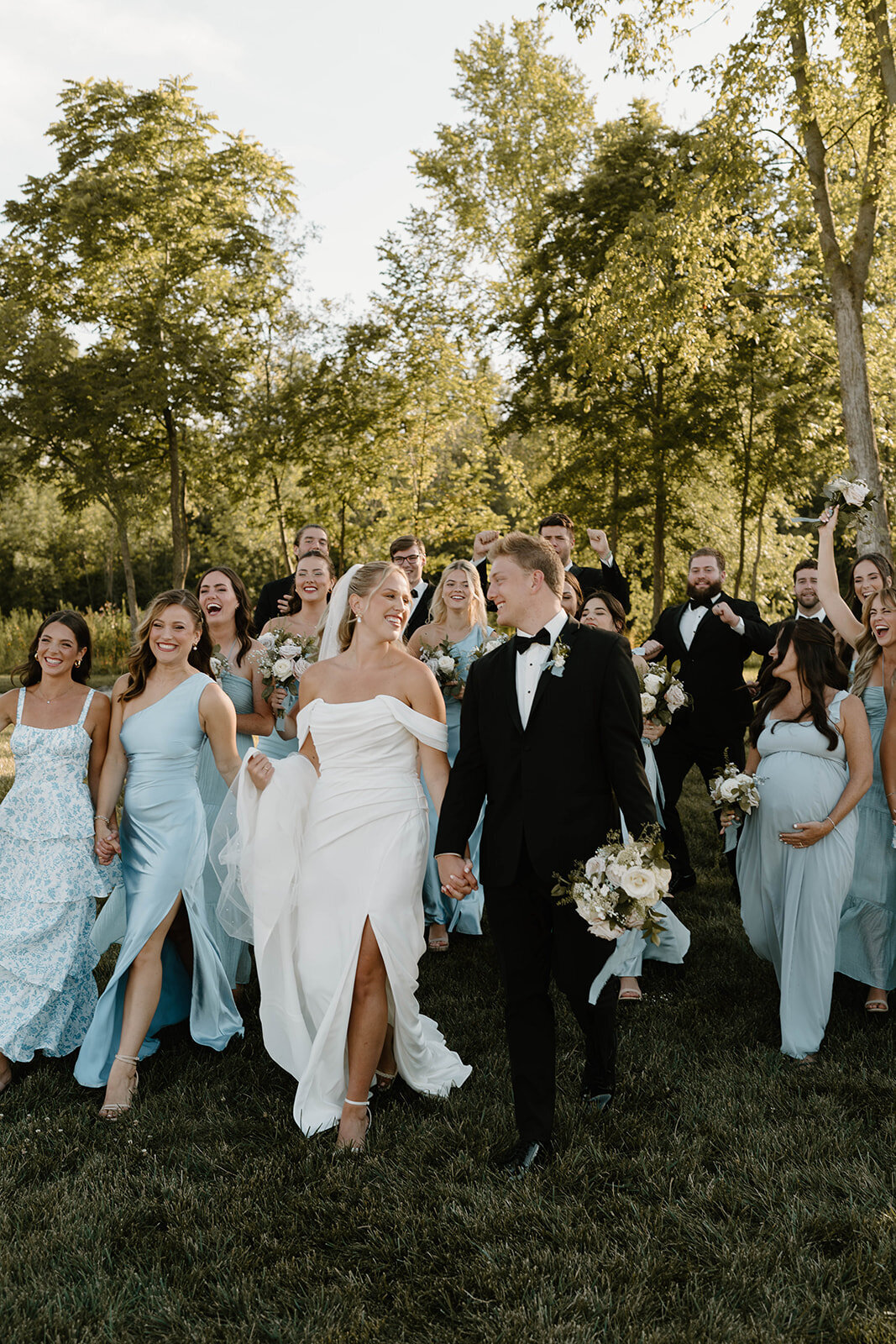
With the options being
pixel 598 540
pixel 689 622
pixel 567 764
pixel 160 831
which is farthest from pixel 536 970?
pixel 689 622

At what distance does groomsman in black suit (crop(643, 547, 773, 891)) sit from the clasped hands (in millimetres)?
4651

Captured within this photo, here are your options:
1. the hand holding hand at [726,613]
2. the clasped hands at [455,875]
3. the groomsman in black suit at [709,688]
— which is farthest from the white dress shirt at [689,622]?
the clasped hands at [455,875]

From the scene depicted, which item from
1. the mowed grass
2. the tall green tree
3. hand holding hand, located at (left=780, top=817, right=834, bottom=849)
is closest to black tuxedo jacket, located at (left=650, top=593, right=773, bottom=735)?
hand holding hand, located at (left=780, top=817, right=834, bottom=849)

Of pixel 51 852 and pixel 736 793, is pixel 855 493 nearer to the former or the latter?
pixel 736 793

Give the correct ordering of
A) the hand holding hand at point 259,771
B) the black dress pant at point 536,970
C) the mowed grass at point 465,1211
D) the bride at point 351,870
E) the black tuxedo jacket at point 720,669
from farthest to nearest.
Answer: the black tuxedo jacket at point 720,669, the hand holding hand at point 259,771, the bride at point 351,870, the black dress pant at point 536,970, the mowed grass at point 465,1211

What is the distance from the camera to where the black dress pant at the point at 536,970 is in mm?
4355

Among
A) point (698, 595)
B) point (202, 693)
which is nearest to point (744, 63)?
point (698, 595)

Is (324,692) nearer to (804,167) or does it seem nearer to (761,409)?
(804,167)

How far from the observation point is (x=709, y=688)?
354 inches

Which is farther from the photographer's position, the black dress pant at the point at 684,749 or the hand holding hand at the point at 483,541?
the black dress pant at the point at 684,749

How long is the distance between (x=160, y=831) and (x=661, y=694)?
11.5 ft

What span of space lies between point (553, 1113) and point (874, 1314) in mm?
1457

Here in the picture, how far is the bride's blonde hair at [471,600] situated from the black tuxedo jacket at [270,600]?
1445 mm

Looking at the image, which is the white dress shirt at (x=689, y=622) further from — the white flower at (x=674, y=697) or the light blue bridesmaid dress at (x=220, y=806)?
the light blue bridesmaid dress at (x=220, y=806)
